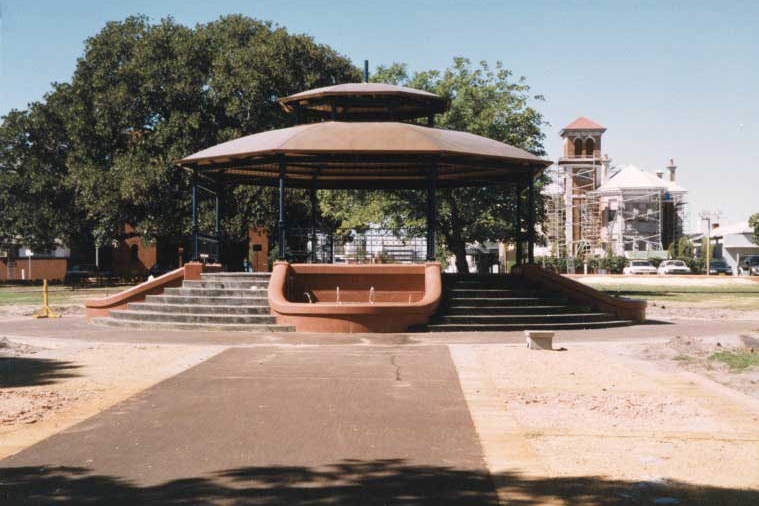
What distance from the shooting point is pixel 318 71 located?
4022 cm

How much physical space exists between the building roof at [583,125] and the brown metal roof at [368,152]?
83.3 m

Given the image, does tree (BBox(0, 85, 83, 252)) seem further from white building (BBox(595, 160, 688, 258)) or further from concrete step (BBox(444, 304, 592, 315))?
white building (BBox(595, 160, 688, 258))

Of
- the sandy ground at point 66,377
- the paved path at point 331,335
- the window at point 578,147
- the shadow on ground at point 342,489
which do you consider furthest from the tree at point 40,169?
the window at point 578,147

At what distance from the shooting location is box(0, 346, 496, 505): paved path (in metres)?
5.07

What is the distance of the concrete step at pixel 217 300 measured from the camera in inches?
714

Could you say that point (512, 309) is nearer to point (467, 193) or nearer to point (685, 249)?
point (467, 193)

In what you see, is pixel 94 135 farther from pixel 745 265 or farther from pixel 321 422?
pixel 745 265

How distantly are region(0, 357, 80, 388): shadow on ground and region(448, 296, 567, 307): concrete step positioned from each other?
9468 millimetres

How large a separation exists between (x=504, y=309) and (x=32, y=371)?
11.0 metres

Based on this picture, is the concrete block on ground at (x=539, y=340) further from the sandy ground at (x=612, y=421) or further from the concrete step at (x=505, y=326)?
the concrete step at (x=505, y=326)

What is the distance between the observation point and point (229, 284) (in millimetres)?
19500

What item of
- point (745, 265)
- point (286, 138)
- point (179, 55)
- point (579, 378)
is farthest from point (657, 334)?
point (745, 265)

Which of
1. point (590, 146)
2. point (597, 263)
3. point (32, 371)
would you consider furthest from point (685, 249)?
point (32, 371)

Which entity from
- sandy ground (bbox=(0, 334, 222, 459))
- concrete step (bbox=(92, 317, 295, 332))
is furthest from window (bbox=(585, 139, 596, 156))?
sandy ground (bbox=(0, 334, 222, 459))
